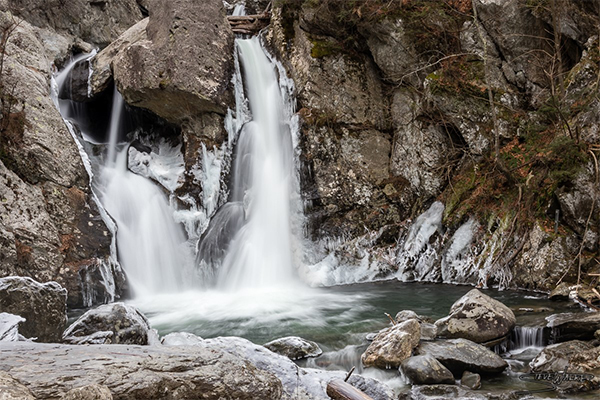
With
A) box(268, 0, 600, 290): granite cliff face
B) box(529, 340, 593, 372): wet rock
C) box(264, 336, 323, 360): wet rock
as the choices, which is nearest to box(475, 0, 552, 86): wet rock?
box(268, 0, 600, 290): granite cliff face

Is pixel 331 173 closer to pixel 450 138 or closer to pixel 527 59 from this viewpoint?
pixel 450 138

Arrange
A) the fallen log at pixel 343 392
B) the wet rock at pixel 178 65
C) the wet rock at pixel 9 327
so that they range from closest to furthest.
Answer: the fallen log at pixel 343 392 → the wet rock at pixel 9 327 → the wet rock at pixel 178 65

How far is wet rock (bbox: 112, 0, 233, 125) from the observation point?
1155 cm

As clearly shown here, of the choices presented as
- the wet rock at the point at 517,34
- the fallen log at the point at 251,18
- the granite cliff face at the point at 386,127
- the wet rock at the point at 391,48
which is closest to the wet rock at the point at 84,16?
the granite cliff face at the point at 386,127

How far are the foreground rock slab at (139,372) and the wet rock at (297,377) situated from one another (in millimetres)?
540

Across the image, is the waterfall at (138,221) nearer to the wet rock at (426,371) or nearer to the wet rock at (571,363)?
the wet rock at (426,371)

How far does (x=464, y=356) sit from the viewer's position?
4.86 metres

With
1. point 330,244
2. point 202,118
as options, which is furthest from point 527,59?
point 202,118

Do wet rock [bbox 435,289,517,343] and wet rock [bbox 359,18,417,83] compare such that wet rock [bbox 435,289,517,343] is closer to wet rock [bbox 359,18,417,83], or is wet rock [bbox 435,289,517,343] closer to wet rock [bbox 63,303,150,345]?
wet rock [bbox 63,303,150,345]

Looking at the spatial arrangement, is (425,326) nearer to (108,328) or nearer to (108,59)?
(108,328)

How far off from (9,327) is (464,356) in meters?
4.43

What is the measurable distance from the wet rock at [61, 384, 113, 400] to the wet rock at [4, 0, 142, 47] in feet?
49.4

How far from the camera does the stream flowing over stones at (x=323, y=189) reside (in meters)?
5.36

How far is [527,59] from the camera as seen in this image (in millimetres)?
10383
